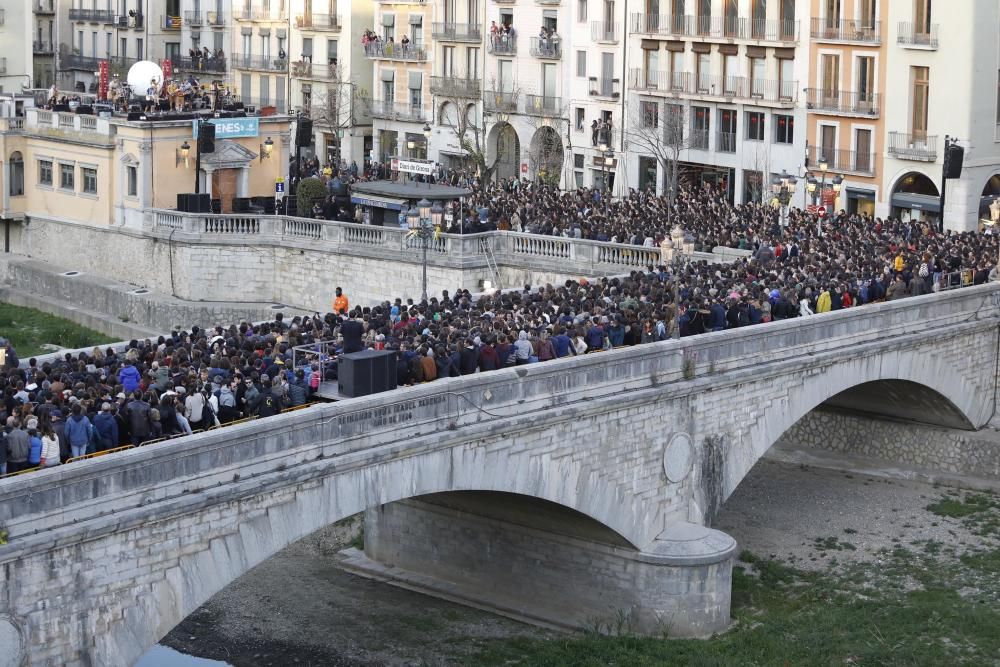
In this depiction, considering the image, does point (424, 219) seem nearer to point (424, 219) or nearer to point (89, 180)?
point (424, 219)

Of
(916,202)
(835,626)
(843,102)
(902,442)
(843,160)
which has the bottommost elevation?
(835,626)

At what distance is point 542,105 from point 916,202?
19.3 metres

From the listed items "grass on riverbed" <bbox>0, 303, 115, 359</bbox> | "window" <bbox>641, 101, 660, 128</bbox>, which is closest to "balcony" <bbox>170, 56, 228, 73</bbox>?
"window" <bbox>641, 101, 660, 128</bbox>

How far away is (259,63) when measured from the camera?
95.8 m

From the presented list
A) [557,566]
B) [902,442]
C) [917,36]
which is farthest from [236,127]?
[557,566]

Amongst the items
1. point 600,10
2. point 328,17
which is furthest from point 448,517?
Answer: point 328,17

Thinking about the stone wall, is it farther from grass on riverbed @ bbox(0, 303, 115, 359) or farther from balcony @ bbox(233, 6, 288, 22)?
balcony @ bbox(233, 6, 288, 22)

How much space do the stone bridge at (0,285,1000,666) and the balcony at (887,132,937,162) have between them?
18874mm

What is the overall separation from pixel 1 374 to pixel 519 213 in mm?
31123

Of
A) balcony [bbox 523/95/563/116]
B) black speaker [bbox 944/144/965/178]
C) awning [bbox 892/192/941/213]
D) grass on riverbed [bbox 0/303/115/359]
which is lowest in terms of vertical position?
grass on riverbed [bbox 0/303/115/359]

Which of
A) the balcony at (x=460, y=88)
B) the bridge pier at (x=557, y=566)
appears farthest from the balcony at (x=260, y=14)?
the bridge pier at (x=557, y=566)

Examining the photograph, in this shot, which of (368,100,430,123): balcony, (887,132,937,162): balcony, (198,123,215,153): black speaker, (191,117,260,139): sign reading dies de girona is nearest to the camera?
(198,123,215,153): black speaker

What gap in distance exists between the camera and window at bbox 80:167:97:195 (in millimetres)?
66875

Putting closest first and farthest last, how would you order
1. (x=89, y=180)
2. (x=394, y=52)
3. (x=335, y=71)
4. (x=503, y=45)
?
(x=89, y=180), (x=503, y=45), (x=394, y=52), (x=335, y=71)
